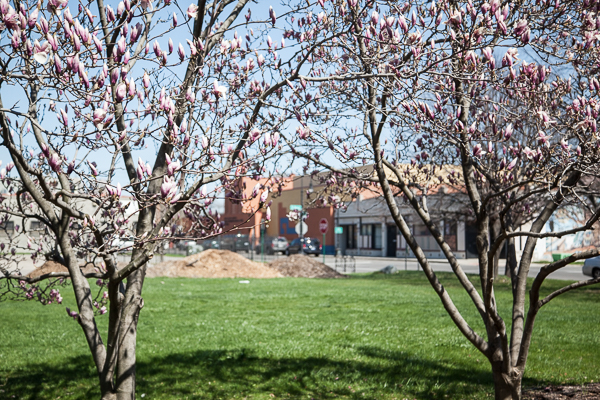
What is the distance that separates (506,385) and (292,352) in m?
3.90

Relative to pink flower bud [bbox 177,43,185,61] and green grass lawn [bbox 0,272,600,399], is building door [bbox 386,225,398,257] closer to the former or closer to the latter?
green grass lawn [bbox 0,272,600,399]

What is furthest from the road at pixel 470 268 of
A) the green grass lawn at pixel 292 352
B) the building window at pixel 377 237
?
the green grass lawn at pixel 292 352

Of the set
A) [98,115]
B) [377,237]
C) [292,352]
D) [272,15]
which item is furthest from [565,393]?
[377,237]

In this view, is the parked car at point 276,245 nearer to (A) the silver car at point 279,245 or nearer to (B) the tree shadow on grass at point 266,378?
(A) the silver car at point 279,245

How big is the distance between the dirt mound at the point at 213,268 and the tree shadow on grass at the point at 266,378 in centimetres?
1670

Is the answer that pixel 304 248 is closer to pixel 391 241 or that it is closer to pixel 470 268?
pixel 391 241

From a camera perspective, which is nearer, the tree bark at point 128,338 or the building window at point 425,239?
the tree bark at point 128,338

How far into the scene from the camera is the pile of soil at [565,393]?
18.5 feet

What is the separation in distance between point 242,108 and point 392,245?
45.8 metres

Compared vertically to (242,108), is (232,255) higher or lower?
lower

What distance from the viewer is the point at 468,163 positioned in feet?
16.3

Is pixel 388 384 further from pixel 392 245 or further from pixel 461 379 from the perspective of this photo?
pixel 392 245

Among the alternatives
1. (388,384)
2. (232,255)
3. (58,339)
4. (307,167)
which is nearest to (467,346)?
(388,384)

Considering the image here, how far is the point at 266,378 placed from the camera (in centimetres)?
667
